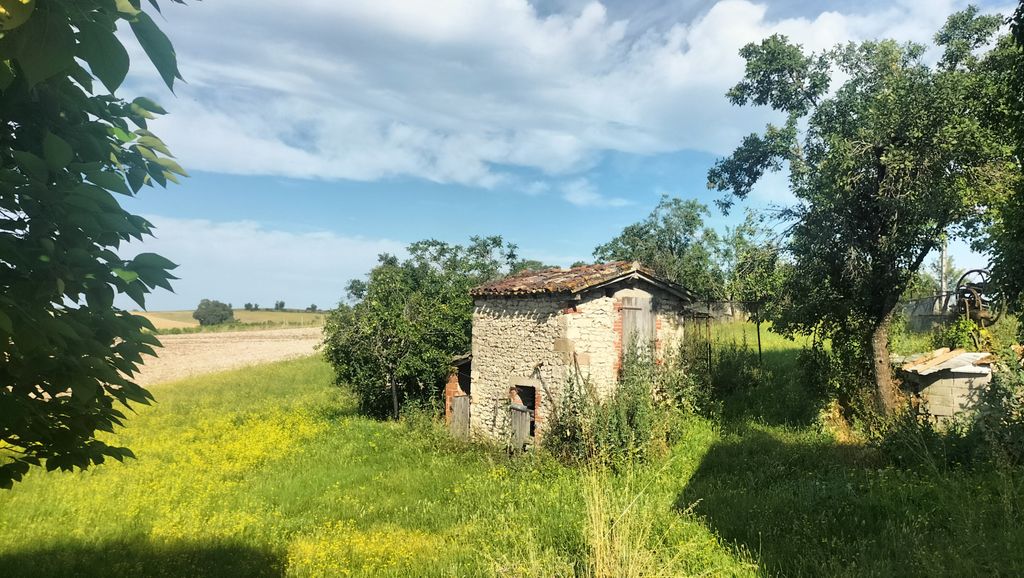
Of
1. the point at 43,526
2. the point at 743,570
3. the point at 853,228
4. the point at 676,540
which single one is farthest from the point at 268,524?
the point at 853,228

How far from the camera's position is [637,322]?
11508 mm

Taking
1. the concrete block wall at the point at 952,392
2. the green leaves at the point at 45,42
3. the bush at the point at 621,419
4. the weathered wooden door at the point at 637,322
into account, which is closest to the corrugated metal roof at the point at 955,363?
the concrete block wall at the point at 952,392

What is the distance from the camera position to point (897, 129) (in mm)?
9680

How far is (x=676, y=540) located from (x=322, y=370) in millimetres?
24530

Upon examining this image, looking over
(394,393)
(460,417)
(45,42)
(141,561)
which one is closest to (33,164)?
(45,42)

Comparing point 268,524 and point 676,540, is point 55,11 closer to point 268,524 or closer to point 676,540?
point 676,540

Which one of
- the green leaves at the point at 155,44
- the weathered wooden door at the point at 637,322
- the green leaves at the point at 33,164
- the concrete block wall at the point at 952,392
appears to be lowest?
the concrete block wall at the point at 952,392

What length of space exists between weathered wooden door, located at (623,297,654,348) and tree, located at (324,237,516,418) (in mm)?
5345

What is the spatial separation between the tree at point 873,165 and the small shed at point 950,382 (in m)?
0.56

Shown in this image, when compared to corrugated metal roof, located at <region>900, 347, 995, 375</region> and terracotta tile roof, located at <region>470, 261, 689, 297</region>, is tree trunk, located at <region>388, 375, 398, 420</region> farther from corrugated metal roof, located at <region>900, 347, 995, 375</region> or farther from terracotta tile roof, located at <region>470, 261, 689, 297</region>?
corrugated metal roof, located at <region>900, 347, 995, 375</region>

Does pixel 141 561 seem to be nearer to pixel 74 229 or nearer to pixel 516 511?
pixel 516 511

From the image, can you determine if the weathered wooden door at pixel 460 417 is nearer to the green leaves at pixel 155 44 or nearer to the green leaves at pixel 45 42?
the green leaves at pixel 155 44

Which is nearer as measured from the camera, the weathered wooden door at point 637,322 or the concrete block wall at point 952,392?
the concrete block wall at point 952,392

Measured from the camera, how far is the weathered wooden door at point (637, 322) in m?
11.3
